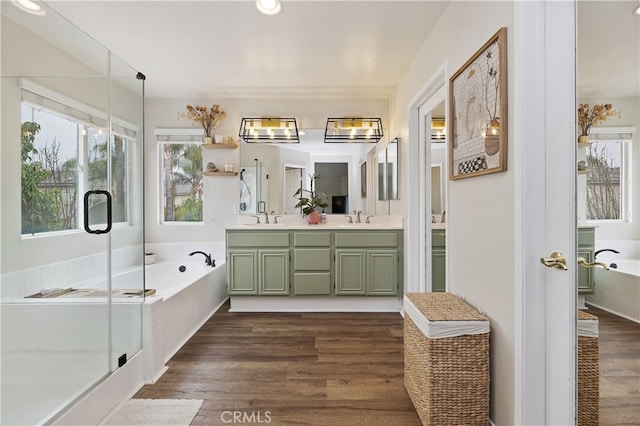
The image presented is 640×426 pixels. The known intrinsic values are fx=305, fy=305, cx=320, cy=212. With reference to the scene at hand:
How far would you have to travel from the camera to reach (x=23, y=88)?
1.84 metres

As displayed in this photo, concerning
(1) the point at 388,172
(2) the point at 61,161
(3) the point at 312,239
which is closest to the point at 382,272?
(3) the point at 312,239

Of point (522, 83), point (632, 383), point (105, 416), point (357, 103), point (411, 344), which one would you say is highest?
point (357, 103)

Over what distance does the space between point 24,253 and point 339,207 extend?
9.14 ft

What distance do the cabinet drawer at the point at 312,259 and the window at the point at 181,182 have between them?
4.80 ft

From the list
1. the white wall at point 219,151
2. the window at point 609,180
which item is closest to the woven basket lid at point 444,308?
the window at point 609,180

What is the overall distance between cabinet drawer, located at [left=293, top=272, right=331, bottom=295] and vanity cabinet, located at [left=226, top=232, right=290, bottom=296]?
11 cm

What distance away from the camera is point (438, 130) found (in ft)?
8.68

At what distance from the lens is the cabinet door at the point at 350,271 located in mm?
3219

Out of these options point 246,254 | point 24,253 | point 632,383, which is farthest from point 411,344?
point 24,253

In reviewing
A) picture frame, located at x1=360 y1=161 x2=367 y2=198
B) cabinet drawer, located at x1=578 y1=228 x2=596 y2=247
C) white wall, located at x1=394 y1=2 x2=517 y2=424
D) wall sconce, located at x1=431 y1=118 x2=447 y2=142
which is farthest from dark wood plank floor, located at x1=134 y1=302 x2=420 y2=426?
wall sconce, located at x1=431 y1=118 x2=447 y2=142

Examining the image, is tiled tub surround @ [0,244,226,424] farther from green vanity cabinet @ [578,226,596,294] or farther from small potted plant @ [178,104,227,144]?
green vanity cabinet @ [578,226,596,294]

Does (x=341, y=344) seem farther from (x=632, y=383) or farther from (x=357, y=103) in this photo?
(x=357, y=103)

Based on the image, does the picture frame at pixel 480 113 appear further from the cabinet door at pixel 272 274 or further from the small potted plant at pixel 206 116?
the small potted plant at pixel 206 116

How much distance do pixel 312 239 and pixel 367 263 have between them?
63cm
